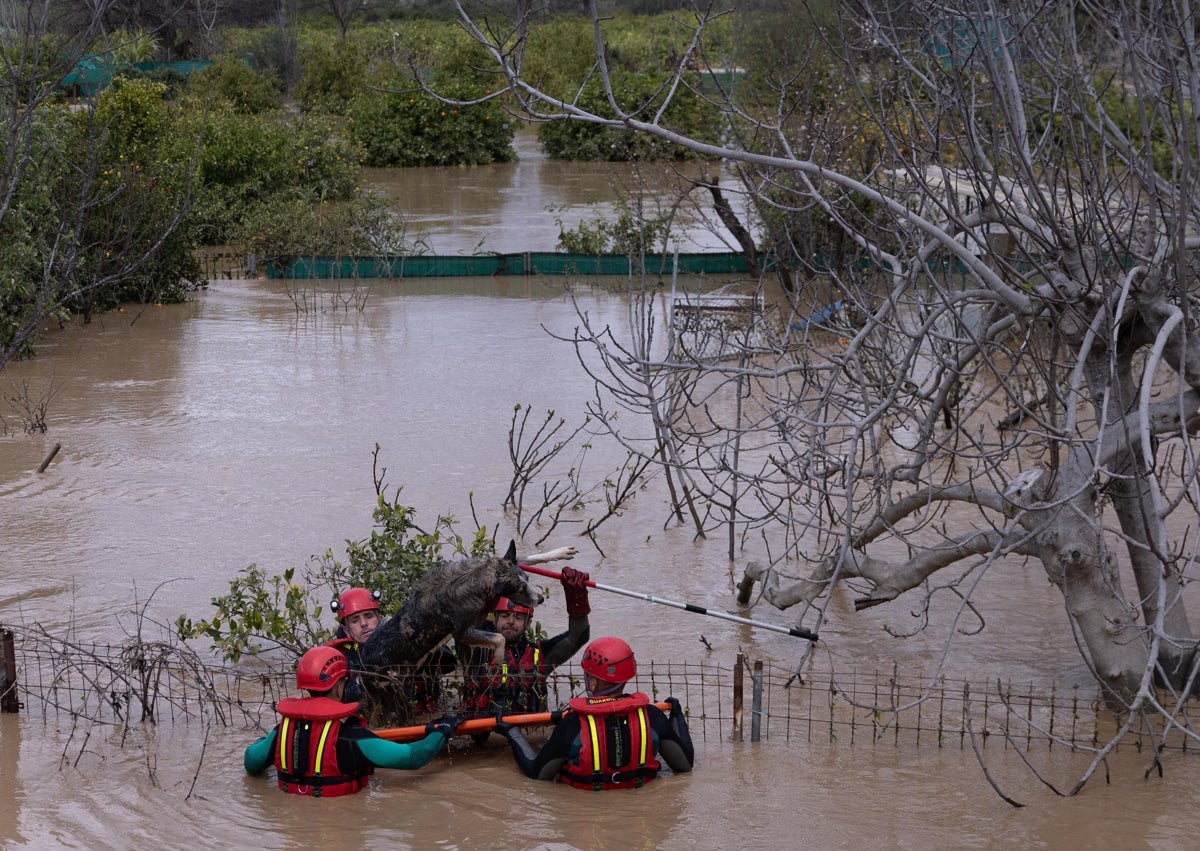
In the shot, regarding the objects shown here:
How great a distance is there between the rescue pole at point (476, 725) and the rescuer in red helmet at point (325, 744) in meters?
0.10

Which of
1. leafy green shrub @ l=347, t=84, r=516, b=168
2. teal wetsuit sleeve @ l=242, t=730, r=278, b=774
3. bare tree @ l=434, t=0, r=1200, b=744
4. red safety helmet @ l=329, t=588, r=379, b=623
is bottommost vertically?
teal wetsuit sleeve @ l=242, t=730, r=278, b=774

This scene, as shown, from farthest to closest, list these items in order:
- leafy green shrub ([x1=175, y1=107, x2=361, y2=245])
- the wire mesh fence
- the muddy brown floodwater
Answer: leafy green shrub ([x1=175, y1=107, x2=361, y2=245]) → the wire mesh fence → the muddy brown floodwater

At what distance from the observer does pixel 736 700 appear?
596cm

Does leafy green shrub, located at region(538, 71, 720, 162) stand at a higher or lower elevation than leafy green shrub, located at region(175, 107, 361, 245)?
higher

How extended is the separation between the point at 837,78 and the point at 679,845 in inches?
501

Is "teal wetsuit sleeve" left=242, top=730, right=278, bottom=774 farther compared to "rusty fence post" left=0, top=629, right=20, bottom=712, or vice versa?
"rusty fence post" left=0, top=629, right=20, bottom=712

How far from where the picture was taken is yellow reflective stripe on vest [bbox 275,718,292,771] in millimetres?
5434

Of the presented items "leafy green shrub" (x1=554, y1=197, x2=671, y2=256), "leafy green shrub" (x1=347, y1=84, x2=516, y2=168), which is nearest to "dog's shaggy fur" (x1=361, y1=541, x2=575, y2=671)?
"leafy green shrub" (x1=554, y1=197, x2=671, y2=256)

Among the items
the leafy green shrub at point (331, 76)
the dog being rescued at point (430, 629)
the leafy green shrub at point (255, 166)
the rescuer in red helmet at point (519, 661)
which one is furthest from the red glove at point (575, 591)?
the leafy green shrub at point (331, 76)

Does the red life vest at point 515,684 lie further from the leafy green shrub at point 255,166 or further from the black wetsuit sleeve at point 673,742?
the leafy green shrub at point 255,166

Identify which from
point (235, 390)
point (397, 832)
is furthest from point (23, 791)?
point (235, 390)

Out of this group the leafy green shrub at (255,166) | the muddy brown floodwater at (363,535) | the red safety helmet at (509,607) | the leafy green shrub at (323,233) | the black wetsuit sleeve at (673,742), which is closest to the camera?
the muddy brown floodwater at (363,535)

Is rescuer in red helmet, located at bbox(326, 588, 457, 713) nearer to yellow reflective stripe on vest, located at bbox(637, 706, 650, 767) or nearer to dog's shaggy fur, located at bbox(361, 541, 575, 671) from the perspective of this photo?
dog's shaggy fur, located at bbox(361, 541, 575, 671)

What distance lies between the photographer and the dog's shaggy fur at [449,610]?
19.0ft
